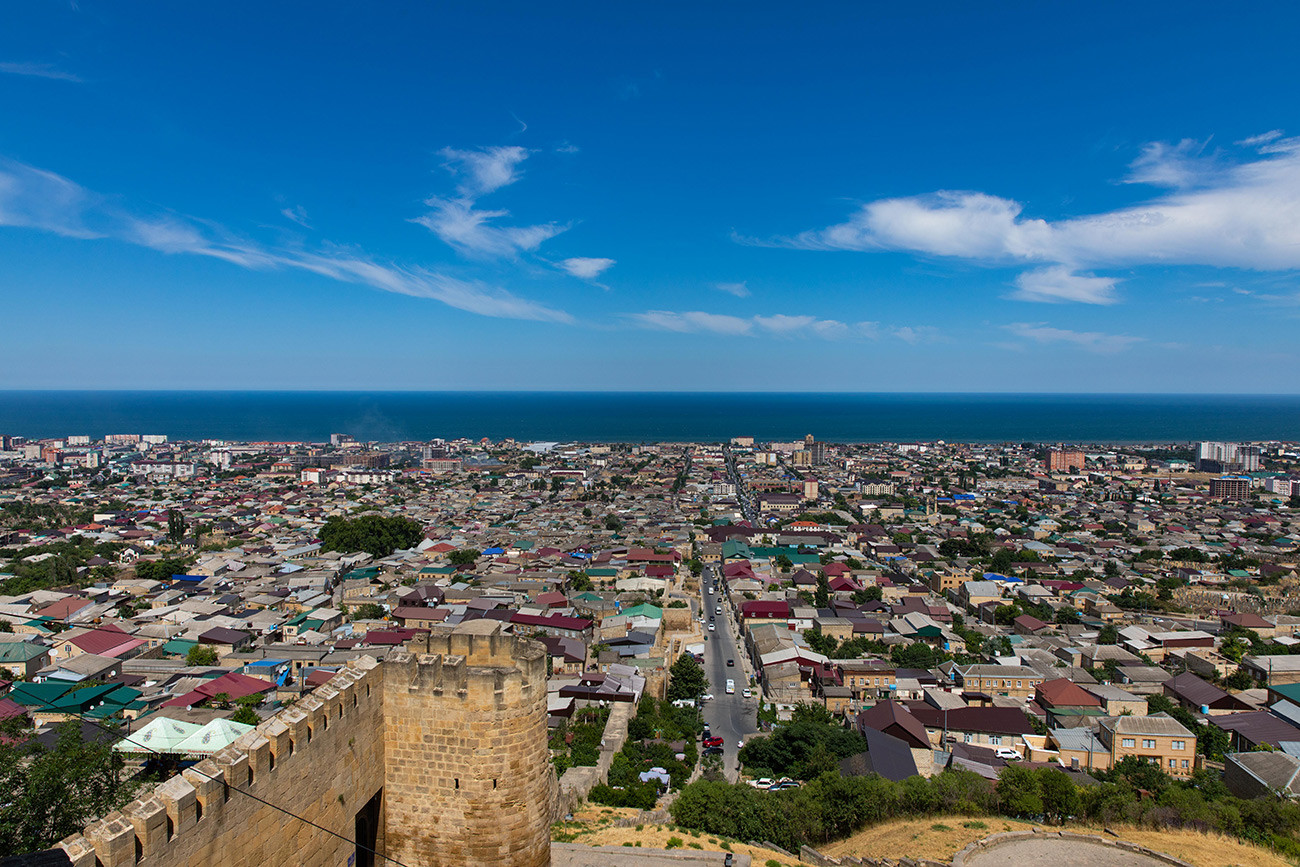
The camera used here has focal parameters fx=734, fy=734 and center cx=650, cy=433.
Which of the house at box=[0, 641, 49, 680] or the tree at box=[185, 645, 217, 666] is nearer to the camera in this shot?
the house at box=[0, 641, 49, 680]

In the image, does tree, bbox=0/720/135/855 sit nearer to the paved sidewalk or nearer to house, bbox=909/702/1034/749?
the paved sidewalk

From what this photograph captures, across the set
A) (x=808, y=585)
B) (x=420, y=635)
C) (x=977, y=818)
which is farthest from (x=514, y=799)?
(x=808, y=585)

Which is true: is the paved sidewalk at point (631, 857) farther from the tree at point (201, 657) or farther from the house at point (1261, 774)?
the tree at point (201, 657)

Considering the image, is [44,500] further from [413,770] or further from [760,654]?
[413,770]

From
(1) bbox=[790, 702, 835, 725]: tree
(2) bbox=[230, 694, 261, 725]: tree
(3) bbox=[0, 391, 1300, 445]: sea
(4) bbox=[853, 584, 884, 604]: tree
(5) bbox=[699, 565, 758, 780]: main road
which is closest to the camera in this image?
(2) bbox=[230, 694, 261, 725]: tree

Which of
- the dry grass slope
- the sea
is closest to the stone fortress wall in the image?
the dry grass slope

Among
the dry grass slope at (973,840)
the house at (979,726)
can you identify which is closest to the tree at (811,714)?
the house at (979,726)
